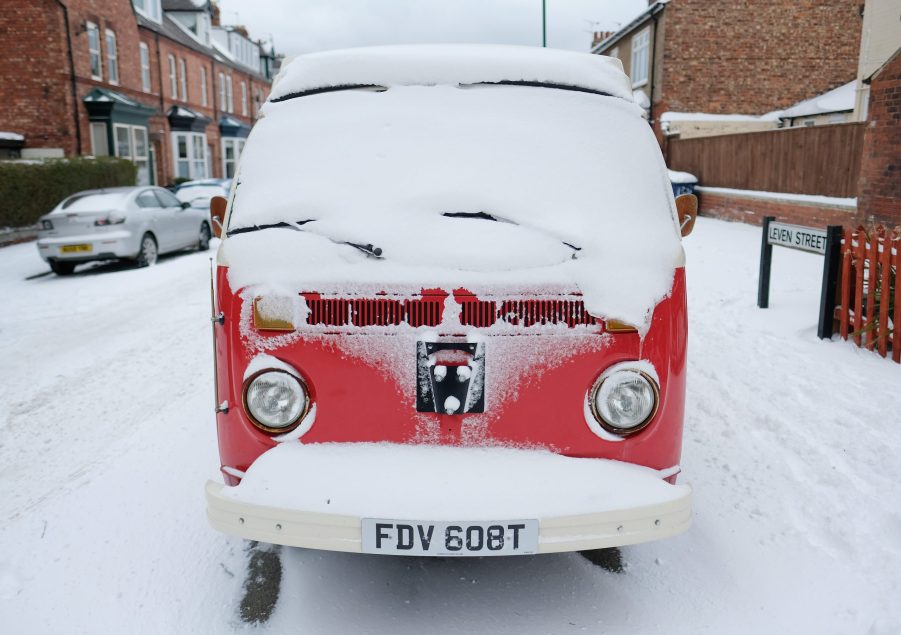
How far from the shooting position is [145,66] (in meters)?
31.4

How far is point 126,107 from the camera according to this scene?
27.1 metres

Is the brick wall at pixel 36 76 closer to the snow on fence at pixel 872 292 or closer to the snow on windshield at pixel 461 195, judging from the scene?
the snow on fence at pixel 872 292

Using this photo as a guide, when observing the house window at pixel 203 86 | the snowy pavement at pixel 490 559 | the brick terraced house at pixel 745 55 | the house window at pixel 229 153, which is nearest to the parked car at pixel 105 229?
the snowy pavement at pixel 490 559

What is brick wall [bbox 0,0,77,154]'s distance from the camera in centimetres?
2328

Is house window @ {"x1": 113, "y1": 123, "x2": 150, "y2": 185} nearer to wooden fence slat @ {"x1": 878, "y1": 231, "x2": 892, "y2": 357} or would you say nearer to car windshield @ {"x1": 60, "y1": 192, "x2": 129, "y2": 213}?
car windshield @ {"x1": 60, "y1": 192, "x2": 129, "y2": 213}

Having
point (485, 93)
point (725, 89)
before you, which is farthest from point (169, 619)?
point (725, 89)

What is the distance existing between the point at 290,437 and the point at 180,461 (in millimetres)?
2087

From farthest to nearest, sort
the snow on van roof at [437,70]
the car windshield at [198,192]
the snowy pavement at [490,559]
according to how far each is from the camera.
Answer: the car windshield at [198,192] → the snow on van roof at [437,70] → the snowy pavement at [490,559]

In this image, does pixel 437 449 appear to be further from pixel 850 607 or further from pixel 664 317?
pixel 850 607

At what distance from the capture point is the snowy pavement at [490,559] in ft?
9.70

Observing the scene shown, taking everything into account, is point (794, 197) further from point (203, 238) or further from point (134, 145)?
point (134, 145)

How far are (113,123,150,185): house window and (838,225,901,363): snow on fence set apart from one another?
25218mm

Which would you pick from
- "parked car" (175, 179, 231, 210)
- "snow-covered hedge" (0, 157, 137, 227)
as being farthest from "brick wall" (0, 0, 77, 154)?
"parked car" (175, 179, 231, 210)

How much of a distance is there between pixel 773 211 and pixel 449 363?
15076mm
